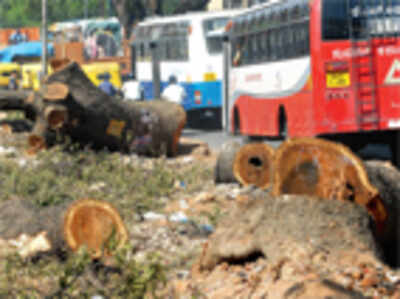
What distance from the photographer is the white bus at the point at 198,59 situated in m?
27.7

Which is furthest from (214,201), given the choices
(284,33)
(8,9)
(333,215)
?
(8,9)

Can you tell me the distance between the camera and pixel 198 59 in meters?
27.9

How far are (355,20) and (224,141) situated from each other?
7937 mm

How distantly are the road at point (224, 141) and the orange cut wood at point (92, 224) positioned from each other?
5470 mm

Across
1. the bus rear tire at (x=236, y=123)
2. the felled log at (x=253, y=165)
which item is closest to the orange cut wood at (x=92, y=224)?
the felled log at (x=253, y=165)

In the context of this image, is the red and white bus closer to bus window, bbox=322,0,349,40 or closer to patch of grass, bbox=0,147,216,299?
bus window, bbox=322,0,349,40

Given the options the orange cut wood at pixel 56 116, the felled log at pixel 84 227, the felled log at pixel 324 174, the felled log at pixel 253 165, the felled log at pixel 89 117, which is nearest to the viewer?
the felled log at pixel 324 174

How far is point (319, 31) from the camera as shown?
1612 centimetres

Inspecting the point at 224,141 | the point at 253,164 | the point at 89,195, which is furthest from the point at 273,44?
the point at 89,195

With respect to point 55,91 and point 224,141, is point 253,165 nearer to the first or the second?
point 55,91

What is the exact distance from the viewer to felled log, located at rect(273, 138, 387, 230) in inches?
279

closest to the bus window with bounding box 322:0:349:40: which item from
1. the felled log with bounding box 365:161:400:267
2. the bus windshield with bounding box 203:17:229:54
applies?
the felled log with bounding box 365:161:400:267

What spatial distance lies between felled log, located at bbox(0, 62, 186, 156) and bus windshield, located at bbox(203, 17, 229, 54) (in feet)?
37.1

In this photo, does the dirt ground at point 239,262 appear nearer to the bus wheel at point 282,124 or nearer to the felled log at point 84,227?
the felled log at point 84,227
